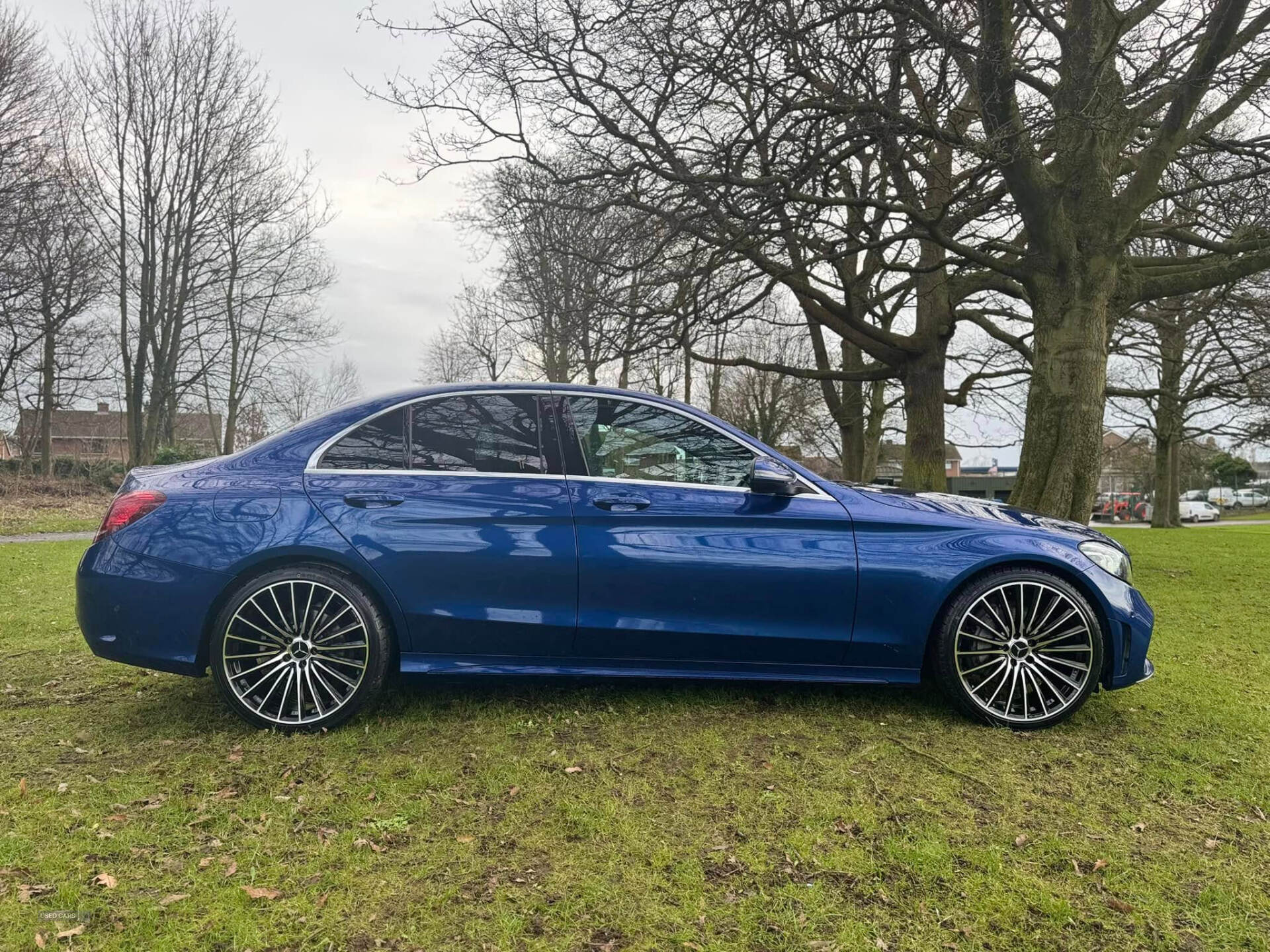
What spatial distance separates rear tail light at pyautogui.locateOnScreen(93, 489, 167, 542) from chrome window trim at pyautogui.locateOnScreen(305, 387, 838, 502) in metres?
0.65

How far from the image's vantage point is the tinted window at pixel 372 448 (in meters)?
3.37

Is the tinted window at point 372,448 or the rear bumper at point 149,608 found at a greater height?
the tinted window at point 372,448

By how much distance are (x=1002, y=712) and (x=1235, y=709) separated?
4.36 ft

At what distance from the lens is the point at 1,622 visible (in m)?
5.49

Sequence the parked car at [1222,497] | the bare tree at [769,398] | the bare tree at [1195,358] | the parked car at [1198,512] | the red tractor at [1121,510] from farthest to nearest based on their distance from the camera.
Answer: the parked car at [1222,497] < the red tractor at [1121,510] < the parked car at [1198,512] < the bare tree at [769,398] < the bare tree at [1195,358]

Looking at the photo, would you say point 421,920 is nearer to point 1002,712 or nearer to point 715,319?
point 1002,712

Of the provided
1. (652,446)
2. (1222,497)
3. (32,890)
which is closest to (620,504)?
(652,446)

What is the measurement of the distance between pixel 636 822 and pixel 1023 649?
78.9 inches

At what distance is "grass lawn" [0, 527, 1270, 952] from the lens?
1.97m

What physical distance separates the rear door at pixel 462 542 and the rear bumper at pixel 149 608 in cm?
64

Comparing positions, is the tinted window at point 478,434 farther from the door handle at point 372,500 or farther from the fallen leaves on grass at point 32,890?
the fallen leaves on grass at point 32,890

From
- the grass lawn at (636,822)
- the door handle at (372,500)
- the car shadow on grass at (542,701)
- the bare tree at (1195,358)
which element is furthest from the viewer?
the bare tree at (1195,358)

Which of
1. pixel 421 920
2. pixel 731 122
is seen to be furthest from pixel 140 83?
pixel 421 920

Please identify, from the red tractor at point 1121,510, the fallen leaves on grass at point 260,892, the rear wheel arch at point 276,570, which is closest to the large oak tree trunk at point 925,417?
the rear wheel arch at point 276,570
